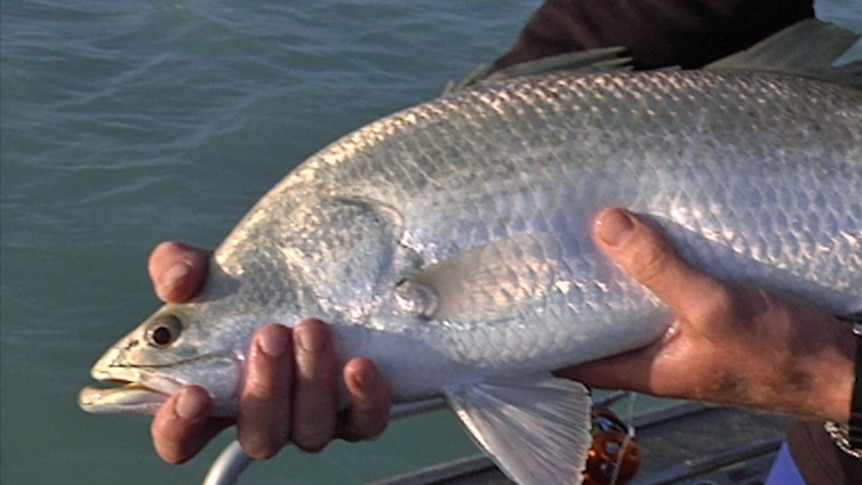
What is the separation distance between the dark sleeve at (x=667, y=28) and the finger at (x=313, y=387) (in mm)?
1109

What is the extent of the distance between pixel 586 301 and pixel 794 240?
439mm

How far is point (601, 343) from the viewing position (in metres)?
2.26

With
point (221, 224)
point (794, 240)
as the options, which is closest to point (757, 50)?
point (794, 240)

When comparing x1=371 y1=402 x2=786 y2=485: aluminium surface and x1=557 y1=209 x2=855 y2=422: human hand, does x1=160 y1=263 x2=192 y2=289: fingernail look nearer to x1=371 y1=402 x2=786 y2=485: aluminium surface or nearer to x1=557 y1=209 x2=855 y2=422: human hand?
x1=557 y1=209 x2=855 y2=422: human hand

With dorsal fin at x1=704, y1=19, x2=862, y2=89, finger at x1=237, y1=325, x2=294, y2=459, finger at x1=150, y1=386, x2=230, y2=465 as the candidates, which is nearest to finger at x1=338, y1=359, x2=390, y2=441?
finger at x1=237, y1=325, x2=294, y2=459

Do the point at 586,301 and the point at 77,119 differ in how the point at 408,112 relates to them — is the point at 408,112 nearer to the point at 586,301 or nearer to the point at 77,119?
the point at 586,301

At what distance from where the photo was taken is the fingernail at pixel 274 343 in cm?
217

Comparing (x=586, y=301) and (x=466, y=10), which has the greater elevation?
(x=586, y=301)

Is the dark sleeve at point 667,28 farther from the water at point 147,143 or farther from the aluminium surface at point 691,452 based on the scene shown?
the water at point 147,143

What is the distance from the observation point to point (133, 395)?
2.25m

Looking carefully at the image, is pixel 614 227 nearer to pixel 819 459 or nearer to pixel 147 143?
pixel 819 459

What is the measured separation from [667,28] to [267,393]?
1431mm

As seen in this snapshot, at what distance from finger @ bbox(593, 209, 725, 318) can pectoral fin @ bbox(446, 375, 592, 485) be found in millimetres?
274

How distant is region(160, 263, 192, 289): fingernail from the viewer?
2279 mm
